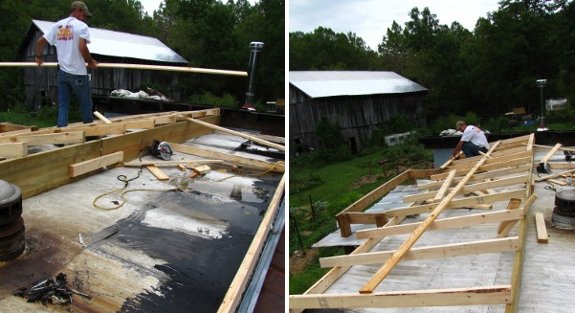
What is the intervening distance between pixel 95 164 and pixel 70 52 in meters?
2.10

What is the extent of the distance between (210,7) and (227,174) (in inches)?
1269

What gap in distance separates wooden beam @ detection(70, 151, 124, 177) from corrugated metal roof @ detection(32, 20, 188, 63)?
2017 cm

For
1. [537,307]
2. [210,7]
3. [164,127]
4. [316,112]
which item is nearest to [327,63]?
[210,7]

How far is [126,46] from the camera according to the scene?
25359mm

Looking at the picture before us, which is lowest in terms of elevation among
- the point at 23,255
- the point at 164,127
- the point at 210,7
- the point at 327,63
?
the point at 23,255

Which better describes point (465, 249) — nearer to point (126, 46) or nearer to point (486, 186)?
point (486, 186)

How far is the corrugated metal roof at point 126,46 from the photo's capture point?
2411 cm

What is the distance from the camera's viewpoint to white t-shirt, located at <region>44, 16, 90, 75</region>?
5.84 meters

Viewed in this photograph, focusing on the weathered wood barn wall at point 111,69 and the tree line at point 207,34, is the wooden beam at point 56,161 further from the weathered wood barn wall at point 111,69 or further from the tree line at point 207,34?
the tree line at point 207,34

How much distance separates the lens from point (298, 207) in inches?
581

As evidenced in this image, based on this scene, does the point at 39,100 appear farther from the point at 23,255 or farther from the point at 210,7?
the point at 23,255

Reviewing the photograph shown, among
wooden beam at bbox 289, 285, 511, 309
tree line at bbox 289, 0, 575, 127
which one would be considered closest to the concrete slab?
wooden beam at bbox 289, 285, 511, 309

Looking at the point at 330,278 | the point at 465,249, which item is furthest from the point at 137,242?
the point at 465,249

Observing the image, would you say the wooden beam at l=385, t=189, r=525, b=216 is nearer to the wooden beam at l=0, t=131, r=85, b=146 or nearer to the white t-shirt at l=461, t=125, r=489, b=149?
the wooden beam at l=0, t=131, r=85, b=146
